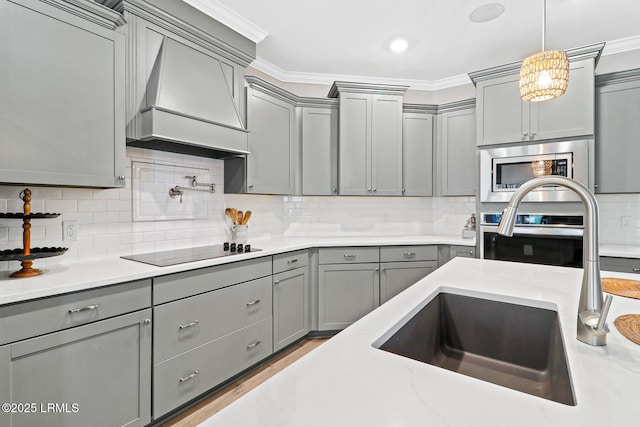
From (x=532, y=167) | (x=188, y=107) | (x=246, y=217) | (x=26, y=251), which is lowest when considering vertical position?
(x=26, y=251)

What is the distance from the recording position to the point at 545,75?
69.6 inches

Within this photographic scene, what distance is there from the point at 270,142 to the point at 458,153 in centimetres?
203

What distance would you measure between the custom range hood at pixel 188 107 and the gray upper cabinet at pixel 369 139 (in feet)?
4.02

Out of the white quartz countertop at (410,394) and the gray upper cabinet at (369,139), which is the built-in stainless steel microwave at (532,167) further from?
the white quartz countertop at (410,394)

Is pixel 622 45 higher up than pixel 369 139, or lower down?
higher up

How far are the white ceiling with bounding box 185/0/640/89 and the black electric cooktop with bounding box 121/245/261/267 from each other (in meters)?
1.78

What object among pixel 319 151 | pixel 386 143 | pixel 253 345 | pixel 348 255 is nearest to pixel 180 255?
pixel 253 345

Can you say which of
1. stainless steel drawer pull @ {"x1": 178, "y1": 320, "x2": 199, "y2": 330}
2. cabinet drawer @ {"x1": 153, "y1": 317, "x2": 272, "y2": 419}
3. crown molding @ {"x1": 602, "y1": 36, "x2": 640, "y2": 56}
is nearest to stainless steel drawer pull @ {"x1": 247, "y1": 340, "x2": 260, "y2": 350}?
cabinet drawer @ {"x1": 153, "y1": 317, "x2": 272, "y2": 419}

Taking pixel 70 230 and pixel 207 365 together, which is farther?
pixel 207 365

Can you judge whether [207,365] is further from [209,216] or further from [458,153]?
[458,153]

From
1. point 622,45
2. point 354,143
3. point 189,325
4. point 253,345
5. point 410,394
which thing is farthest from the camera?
point 354,143

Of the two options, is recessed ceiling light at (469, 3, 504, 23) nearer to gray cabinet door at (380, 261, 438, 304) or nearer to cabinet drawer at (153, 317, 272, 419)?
gray cabinet door at (380, 261, 438, 304)

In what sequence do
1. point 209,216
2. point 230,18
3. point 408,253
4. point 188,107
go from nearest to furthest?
point 188,107 → point 230,18 → point 209,216 → point 408,253

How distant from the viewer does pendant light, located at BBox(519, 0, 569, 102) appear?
1.74 metres
